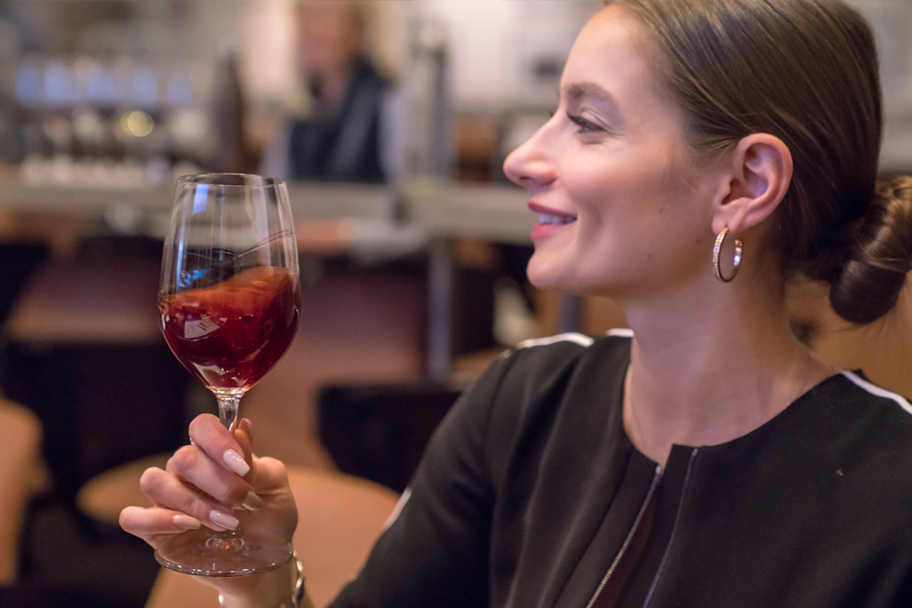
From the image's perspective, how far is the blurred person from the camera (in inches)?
150

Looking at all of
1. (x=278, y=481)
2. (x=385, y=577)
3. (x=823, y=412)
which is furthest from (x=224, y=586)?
(x=823, y=412)

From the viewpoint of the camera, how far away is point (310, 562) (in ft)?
4.06

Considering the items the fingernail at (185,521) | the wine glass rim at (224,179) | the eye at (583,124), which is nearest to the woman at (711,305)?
the eye at (583,124)

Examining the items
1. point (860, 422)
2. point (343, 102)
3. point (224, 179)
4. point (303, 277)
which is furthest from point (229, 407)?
point (343, 102)

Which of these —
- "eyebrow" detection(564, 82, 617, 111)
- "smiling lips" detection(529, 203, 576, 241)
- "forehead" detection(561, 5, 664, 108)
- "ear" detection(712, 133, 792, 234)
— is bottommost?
"smiling lips" detection(529, 203, 576, 241)

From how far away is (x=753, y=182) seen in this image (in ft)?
3.18

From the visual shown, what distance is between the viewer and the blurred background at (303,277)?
1877mm

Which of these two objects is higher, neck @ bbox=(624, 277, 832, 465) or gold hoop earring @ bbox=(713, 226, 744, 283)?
gold hoop earring @ bbox=(713, 226, 744, 283)

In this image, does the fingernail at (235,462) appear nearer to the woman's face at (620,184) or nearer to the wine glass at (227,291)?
the wine glass at (227,291)

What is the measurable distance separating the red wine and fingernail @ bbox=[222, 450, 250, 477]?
0.28 feet

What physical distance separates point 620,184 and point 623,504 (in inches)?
14.0

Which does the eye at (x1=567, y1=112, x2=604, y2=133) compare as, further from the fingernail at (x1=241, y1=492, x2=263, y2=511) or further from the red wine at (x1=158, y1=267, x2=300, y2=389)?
the fingernail at (x1=241, y1=492, x2=263, y2=511)

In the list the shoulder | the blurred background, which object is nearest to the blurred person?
the blurred background

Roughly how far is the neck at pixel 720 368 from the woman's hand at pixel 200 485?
0.48 meters
